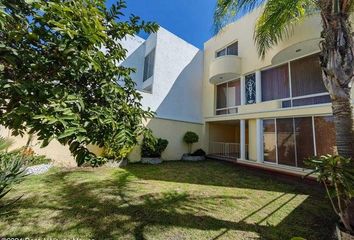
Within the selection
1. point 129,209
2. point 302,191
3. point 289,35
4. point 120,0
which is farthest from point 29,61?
point 289,35

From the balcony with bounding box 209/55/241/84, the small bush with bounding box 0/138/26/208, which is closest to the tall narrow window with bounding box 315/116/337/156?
the balcony with bounding box 209/55/241/84

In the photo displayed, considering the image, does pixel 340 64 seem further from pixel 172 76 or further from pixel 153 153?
pixel 172 76

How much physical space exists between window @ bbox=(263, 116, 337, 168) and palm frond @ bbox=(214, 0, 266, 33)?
6061 mm

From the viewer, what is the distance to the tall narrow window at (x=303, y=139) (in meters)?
8.73

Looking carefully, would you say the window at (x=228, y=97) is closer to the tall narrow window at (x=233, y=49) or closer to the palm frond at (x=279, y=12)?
the tall narrow window at (x=233, y=49)

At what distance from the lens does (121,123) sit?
219 centimetres

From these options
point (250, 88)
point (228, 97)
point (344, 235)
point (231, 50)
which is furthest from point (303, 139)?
point (231, 50)

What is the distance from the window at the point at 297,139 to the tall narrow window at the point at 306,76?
1.39m

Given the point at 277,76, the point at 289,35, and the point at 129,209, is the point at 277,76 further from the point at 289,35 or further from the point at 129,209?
the point at 129,209

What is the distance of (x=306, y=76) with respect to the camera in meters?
9.23

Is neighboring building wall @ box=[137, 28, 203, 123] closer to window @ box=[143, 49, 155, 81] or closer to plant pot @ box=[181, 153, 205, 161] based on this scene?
window @ box=[143, 49, 155, 81]

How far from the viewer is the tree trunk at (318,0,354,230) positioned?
3979mm

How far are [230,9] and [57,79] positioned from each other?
244 inches

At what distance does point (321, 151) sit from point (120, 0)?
32.2 ft
